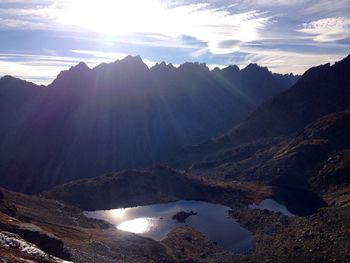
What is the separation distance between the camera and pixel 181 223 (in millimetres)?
120000

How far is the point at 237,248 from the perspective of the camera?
9756 centimetres

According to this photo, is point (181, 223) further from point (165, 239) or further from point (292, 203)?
point (292, 203)

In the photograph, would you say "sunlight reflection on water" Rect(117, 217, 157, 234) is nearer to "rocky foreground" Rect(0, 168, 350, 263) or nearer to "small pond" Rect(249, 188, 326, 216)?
"rocky foreground" Rect(0, 168, 350, 263)

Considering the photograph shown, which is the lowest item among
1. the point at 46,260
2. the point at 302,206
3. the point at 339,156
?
the point at 302,206

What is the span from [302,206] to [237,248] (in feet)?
156

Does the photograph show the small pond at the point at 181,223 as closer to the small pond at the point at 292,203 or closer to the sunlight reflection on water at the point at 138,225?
the sunlight reflection on water at the point at 138,225

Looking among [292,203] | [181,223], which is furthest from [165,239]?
[292,203]

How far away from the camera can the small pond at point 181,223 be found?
106244mm

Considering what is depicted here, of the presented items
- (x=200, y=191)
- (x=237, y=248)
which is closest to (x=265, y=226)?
(x=237, y=248)

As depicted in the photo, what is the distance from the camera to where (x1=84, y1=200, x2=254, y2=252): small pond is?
106 metres

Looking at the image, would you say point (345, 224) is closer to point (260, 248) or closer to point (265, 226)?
point (260, 248)

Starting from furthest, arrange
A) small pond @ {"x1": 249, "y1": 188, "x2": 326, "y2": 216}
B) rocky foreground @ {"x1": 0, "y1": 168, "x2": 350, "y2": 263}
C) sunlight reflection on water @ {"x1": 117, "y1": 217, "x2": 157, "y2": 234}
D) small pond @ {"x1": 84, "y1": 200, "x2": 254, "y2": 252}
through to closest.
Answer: small pond @ {"x1": 249, "y1": 188, "x2": 326, "y2": 216}, sunlight reflection on water @ {"x1": 117, "y1": 217, "x2": 157, "y2": 234}, small pond @ {"x1": 84, "y1": 200, "x2": 254, "y2": 252}, rocky foreground @ {"x1": 0, "y1": 168, "x2": 350, "y2": 263}

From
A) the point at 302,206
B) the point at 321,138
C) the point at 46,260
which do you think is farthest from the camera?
the point at 321,138

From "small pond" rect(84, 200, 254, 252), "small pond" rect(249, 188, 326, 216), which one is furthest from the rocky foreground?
"small pond" rect(249, 188, 326, 216)
